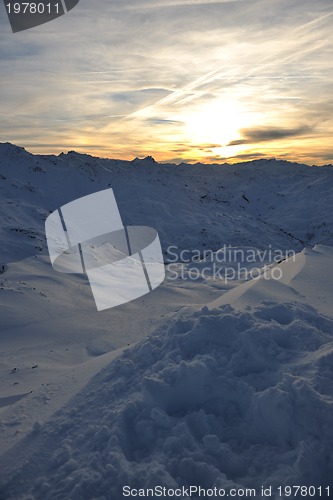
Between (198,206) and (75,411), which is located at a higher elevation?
(75,411)

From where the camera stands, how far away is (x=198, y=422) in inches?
137

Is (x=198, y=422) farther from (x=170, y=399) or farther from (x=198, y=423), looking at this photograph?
(x=170, y=399)

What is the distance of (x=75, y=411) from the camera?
3.93 m

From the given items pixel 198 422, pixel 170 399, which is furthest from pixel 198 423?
pixel 170 399

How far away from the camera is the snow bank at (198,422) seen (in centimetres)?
304

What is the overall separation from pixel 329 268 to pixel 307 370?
22.0 ft

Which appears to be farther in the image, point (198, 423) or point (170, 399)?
point (170, 399)

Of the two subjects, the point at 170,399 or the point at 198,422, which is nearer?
the point at 198,422

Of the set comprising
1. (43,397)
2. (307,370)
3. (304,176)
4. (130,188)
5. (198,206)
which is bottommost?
(304,176)

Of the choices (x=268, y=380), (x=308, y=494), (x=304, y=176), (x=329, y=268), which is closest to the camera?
(x=308, y=494)

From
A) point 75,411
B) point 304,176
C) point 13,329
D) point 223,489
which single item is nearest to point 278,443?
point 223,489

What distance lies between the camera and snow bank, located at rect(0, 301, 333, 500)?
3043 millimetres

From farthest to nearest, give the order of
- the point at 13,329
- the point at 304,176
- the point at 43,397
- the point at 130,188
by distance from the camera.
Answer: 1. the point at 304,176
2. the point at 130,188
3. the point at 13,329
4. the point at 43,397

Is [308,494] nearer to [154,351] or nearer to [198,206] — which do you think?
[154,351]
